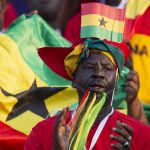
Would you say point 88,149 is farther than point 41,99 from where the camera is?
No

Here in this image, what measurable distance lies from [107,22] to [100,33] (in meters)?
0.09

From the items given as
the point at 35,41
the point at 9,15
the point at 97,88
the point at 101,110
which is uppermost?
the point at 97,88

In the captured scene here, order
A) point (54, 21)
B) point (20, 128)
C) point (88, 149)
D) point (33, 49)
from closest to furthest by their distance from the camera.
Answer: point (88, 149) < point (20, 128) < point (33, 49) < point (54, 21)

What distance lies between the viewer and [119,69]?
6.23 m

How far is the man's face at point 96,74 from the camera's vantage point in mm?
6070

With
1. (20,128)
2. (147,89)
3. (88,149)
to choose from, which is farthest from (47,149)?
(147,89)

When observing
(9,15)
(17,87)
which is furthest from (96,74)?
(9,15)

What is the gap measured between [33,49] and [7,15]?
8.69 feet

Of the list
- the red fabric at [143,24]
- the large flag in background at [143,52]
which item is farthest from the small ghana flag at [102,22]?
the red fabric at [143,24]

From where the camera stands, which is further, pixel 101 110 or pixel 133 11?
pixel 133 11

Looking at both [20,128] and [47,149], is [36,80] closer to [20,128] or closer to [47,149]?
[20,128]

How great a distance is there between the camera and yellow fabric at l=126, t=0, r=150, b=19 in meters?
8.92

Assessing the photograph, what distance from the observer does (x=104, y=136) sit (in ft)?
19.8

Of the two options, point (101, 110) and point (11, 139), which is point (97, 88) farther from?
point (11, 139)
